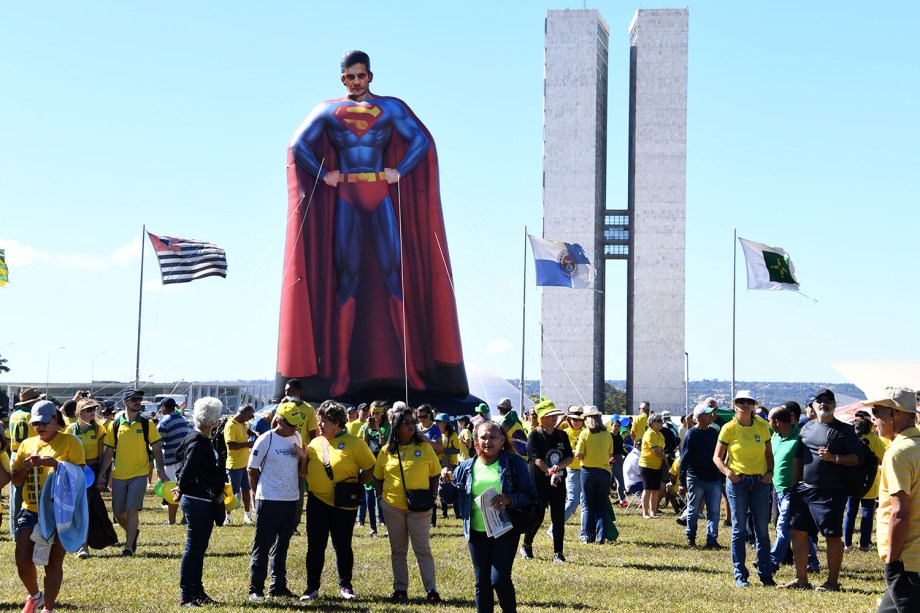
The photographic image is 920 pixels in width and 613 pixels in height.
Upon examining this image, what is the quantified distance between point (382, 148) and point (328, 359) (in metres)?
4.95

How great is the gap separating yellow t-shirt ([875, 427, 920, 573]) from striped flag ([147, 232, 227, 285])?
72.4 feet

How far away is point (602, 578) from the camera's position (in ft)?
31.3

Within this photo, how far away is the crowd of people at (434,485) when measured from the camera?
265 inches

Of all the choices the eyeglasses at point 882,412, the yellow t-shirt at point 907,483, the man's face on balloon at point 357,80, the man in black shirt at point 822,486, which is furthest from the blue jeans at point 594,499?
the man's face on balloon at point 357,80

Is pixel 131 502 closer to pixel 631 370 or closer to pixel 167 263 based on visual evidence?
pixel 167 263

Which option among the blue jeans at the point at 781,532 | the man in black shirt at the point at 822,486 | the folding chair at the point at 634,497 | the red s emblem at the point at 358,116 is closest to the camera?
the man in black shirt at the point at 822,486

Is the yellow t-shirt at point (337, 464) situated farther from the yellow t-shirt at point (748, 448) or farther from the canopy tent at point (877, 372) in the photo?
the canopy tent at point (877, 372)

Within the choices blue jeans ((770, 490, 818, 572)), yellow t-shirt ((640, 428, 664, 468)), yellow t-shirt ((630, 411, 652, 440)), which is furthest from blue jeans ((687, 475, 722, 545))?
yellow t-shirt ((630, 411, 652, 440))

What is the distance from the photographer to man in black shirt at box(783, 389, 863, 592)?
8969mm

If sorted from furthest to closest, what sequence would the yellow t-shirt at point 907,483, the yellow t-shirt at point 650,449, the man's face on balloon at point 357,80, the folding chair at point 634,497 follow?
the man's face on balloon at point 357,80
the folding chair at point 634,497
the yellow t-shirt at point 650,449
the yellow t-shirt at point 907,483

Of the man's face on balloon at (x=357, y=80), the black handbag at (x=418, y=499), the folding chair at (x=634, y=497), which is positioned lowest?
the folding chair at (x=634, y=497)

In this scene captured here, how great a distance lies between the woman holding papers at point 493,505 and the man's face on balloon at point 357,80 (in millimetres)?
19738

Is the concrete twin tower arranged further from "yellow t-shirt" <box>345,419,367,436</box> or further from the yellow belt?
"yellow t-shirt" <box>345,419,367,436</box>

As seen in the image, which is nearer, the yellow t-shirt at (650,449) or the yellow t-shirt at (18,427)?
the yellow t-shirt at (18,427)
